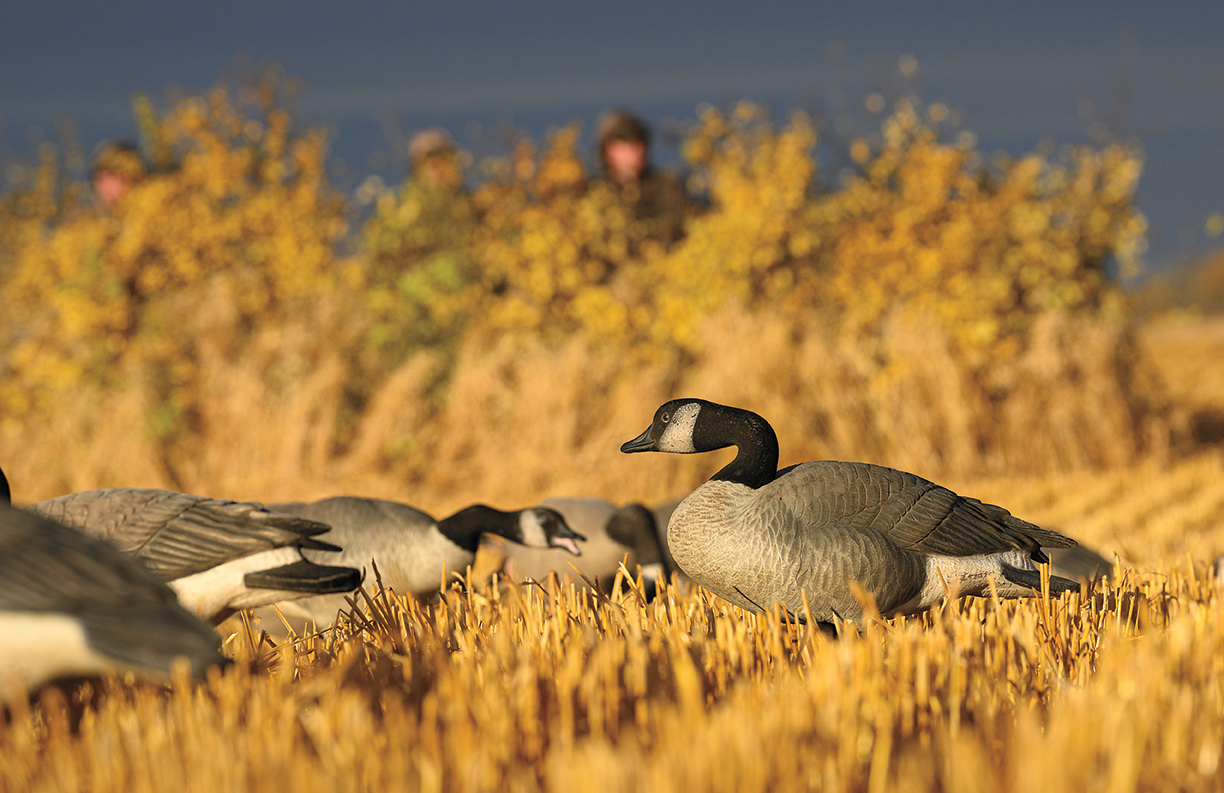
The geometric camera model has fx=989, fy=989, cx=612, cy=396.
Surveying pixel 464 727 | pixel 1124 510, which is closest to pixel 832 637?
pixel 464 727

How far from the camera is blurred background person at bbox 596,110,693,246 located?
12703 millimetres

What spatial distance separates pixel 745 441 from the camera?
2.76 meters

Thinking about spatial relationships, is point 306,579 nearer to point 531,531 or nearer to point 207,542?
point 207,542

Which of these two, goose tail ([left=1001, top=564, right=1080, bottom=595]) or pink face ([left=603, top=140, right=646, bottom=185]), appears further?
pink face ([left=603, top=140, right=646, bottom=185])

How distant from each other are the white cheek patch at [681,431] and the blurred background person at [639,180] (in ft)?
32.3

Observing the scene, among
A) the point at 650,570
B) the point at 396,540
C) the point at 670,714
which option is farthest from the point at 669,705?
the point at 650,570

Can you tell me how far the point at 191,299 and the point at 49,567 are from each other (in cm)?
1000

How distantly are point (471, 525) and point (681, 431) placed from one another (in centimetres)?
159

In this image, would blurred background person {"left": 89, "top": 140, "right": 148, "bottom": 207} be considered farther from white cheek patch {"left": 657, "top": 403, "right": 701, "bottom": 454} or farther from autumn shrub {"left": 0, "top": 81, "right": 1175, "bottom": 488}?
white cheek patch {"left": 657, "top": 403, "right": 701, "bottom": 454}

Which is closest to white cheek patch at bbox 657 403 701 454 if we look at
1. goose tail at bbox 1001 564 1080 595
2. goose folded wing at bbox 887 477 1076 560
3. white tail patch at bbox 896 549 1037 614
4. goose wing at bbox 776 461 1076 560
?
goose wing at bbox 776 461 1076 560

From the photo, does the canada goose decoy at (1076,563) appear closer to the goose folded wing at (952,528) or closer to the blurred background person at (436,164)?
the goose folded wing at (952,528)

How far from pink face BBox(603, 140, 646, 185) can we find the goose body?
34.6 ft

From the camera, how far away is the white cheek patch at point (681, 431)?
279 centimetres

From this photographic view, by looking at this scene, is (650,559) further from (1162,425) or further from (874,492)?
(1162,425)
